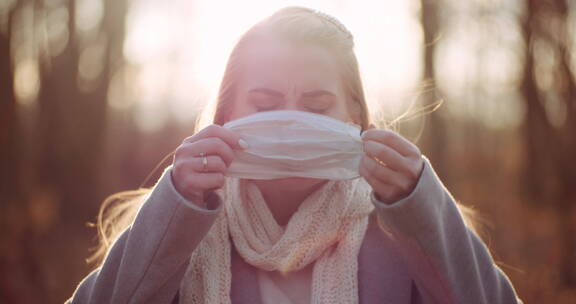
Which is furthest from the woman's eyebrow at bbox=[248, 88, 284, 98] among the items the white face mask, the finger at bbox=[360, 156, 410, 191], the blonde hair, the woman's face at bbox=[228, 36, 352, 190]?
the finger at bbox=[360, 156, 410, 191]

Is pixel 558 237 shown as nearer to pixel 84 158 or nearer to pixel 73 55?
pixel 84 158

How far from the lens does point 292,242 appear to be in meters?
1.77

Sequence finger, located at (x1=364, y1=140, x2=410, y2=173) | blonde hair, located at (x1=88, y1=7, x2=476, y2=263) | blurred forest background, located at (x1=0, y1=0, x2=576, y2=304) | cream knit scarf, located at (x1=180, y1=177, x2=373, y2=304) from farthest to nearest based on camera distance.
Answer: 1. blurred forest background, located at (x1=0, y1=0, x2=576, y2=304)
2. blonde hair, located at (x1=88, y1=7, x2=476, y2=263)
3. cream knit scarf, located at (x1=180, y1=177, x2=373, y2=304)
4. finger, located at (x1=364, y1=140, x2=410, y2=173)

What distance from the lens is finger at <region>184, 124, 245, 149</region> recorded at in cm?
161

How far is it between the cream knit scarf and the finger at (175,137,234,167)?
225mm

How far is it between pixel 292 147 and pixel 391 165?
0.35 metres

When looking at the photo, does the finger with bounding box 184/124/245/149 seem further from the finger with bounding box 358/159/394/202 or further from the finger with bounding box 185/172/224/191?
the finger with bounding box 358/159/394/202

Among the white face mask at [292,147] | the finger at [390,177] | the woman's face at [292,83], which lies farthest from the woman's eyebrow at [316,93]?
the finger at [390,177]

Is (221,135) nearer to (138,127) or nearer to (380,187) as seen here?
A: (380,187)

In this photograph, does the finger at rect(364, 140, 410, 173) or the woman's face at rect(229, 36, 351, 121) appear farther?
the woman's face at rect(229, 36, 351, 121)

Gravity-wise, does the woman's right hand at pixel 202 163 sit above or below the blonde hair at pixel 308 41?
below

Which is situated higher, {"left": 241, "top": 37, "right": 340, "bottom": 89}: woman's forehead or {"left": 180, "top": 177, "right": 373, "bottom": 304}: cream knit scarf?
{"left": 241, "top": 37, "right": 340, "bottom": 89}: woman's forehead

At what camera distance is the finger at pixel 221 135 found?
5.27ft

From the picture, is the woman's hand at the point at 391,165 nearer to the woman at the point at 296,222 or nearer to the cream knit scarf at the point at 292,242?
the woman at the point at 296,222
